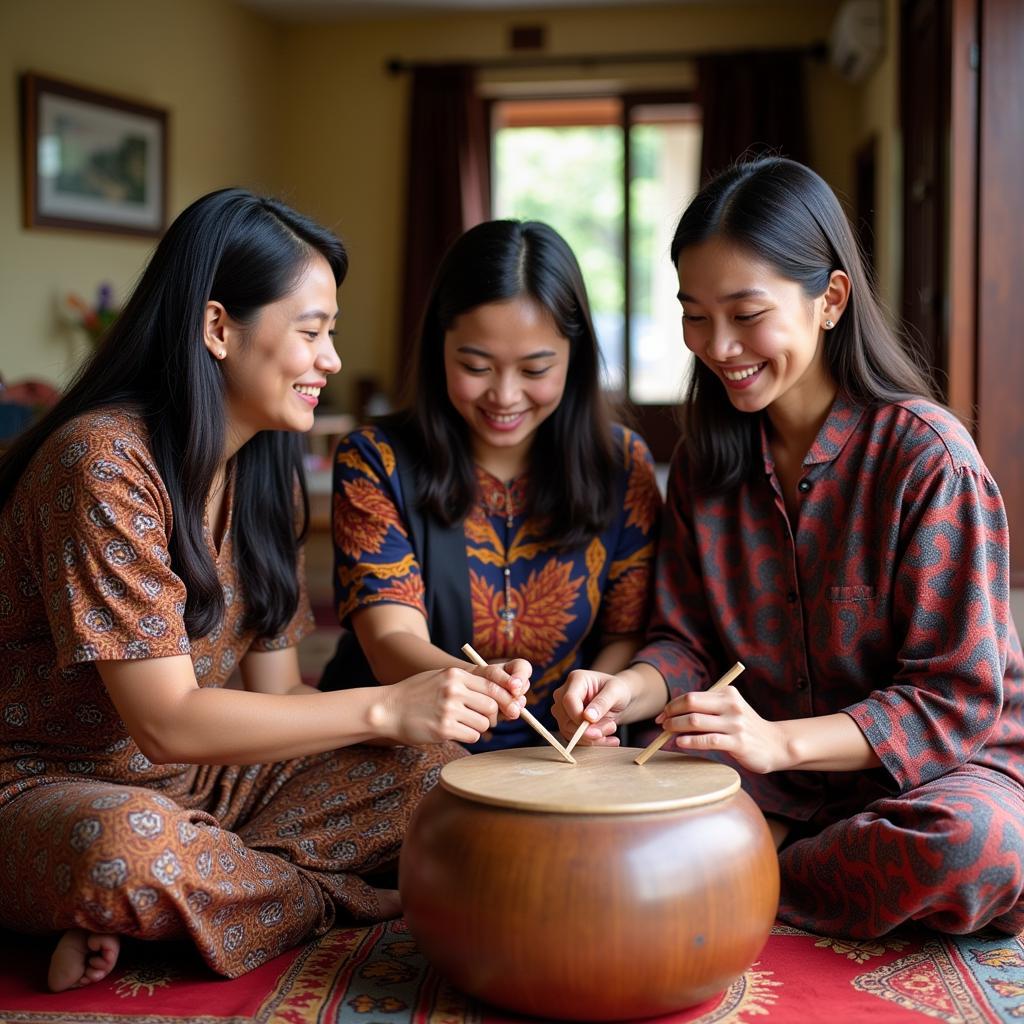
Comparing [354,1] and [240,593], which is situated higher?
[354,1]

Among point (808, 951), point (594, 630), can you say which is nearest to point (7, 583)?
point (594, 630)

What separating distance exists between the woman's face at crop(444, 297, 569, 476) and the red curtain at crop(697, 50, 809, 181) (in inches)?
235

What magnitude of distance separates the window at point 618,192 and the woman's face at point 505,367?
588 centimetres

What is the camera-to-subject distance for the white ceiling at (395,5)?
8.02m

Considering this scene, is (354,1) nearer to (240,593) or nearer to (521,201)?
(521,201)

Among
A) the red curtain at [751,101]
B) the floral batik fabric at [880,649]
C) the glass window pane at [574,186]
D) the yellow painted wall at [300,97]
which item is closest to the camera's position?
the floral batik fabric at [880,649]

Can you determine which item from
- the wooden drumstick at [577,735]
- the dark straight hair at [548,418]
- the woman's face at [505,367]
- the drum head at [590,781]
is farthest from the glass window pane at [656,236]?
the drum head at [590,781]

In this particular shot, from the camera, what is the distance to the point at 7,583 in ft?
6.43

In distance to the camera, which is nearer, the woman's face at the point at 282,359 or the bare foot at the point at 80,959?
the bare foot at the point at 80,959

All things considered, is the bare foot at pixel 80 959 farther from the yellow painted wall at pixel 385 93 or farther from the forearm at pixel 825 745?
the yellow painted wall at pixel 385 93

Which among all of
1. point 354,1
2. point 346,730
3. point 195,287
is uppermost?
point 354,1

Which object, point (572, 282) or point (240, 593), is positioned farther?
point (572, 282)

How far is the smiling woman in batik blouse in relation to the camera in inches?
91.6

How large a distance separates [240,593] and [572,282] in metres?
0.85
